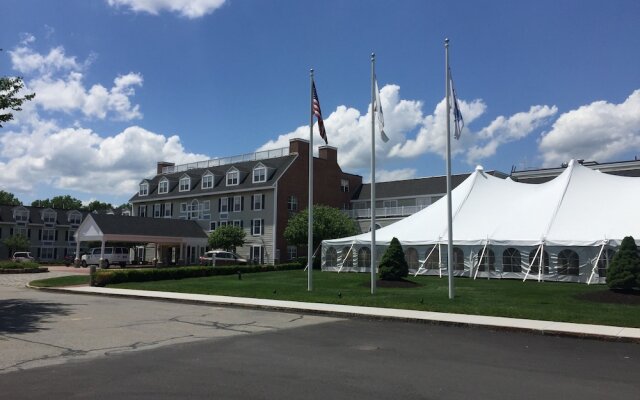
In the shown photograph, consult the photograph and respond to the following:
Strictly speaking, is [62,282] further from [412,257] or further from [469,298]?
[469,298]

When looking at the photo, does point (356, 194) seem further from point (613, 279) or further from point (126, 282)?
point (613, 279)

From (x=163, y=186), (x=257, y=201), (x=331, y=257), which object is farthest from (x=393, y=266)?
(x=163, y=186)

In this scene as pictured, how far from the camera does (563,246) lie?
27547 mm

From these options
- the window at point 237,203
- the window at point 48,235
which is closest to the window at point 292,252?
the window at point 237,203

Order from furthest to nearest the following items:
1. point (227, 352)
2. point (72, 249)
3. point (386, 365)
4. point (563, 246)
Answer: point (72, 249) → point (563, 246) → point (227, 352) → point (386, 365)

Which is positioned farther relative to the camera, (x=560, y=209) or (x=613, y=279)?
(x=560, y=209)

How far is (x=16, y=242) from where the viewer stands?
69.1 metres

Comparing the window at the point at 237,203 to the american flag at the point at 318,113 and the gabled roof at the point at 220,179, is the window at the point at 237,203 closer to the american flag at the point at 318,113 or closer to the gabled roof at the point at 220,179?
the gabled roof at the point at 220,179

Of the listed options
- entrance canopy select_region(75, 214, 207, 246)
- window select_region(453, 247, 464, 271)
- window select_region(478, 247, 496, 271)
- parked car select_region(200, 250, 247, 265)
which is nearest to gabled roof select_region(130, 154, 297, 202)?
entrance canopy select_region(75, 214, 207, 246)

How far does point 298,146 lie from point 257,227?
8.99m

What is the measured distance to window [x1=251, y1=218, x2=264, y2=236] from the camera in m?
52.1

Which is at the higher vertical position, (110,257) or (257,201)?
(257,201)

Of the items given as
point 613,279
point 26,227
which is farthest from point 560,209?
point 26,227

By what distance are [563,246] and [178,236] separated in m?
36.2
